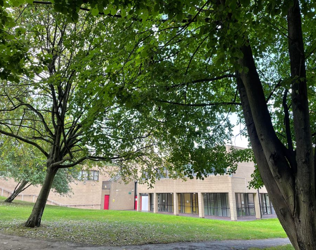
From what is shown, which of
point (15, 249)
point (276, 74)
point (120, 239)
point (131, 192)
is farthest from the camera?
point (131, 192)

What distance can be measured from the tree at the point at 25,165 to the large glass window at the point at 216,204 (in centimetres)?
1767

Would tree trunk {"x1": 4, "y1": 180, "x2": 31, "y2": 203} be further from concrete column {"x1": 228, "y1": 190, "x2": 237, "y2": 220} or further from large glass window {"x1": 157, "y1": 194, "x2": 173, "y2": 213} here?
concrete column {"x1": 228, "y1": 190, "x2": 237, "y2": 220}

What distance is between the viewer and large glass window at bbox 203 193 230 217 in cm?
3006

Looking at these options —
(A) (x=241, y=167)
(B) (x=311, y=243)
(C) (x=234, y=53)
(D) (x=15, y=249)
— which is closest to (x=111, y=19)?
(C) (x=234, y=53)

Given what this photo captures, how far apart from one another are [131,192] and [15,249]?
41.0 m

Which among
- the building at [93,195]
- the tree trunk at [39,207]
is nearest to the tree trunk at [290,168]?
the tree trunk at [39,207]

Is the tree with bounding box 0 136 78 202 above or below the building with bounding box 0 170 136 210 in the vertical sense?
above

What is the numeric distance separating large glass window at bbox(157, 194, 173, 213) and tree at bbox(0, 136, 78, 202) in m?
16.3

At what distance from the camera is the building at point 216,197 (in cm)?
2758

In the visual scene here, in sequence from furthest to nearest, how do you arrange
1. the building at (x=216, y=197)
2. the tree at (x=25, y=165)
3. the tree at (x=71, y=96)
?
the building at (x=216, y=197) → the tree at (x=25, y=165) → the tree at (x=71, y=96)

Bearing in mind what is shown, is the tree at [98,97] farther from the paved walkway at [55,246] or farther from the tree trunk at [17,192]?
the tree trunk at [17,192]

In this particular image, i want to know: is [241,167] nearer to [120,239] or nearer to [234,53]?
[120,239]

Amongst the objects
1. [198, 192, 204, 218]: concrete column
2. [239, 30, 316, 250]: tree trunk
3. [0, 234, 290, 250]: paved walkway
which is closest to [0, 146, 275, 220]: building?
[198, 192, 204, 218]: concrete column

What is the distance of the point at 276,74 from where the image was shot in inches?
340
